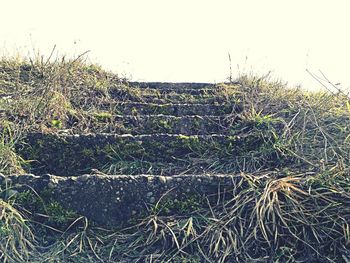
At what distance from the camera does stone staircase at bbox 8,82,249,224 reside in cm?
305

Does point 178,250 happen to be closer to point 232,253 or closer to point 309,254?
point 232,253

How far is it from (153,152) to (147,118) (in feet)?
2.67

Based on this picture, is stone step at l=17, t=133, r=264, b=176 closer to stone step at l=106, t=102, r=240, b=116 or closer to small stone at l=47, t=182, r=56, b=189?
small stone at l=47, t=182, r=56, b=189

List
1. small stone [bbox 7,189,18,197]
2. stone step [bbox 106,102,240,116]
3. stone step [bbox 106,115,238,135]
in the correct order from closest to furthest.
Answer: small stone [bbox 7,189,18,197], stone step [bbox 106,115,238,135], stone step [bbox 106,102,240,116]

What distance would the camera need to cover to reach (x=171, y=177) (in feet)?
10.4

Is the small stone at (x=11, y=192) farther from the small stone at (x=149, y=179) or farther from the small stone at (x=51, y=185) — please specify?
the small stone at (x=149, y=179)

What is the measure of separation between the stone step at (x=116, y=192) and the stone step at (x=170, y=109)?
1.83m

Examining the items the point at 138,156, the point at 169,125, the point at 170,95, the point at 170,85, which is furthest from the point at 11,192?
the point at 170,85

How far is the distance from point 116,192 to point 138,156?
2.38 feet

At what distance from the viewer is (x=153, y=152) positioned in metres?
3.76

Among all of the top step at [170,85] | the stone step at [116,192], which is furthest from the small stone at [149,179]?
the top step at [170,85]

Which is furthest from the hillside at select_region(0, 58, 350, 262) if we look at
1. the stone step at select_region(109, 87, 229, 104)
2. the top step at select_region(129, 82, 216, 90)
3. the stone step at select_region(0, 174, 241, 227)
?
the top step at select_region(129, 82, 216, 90)

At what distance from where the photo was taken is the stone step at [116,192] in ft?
9.95

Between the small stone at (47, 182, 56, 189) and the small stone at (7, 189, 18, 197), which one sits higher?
the small stone at (47, 182, 56, 189)
